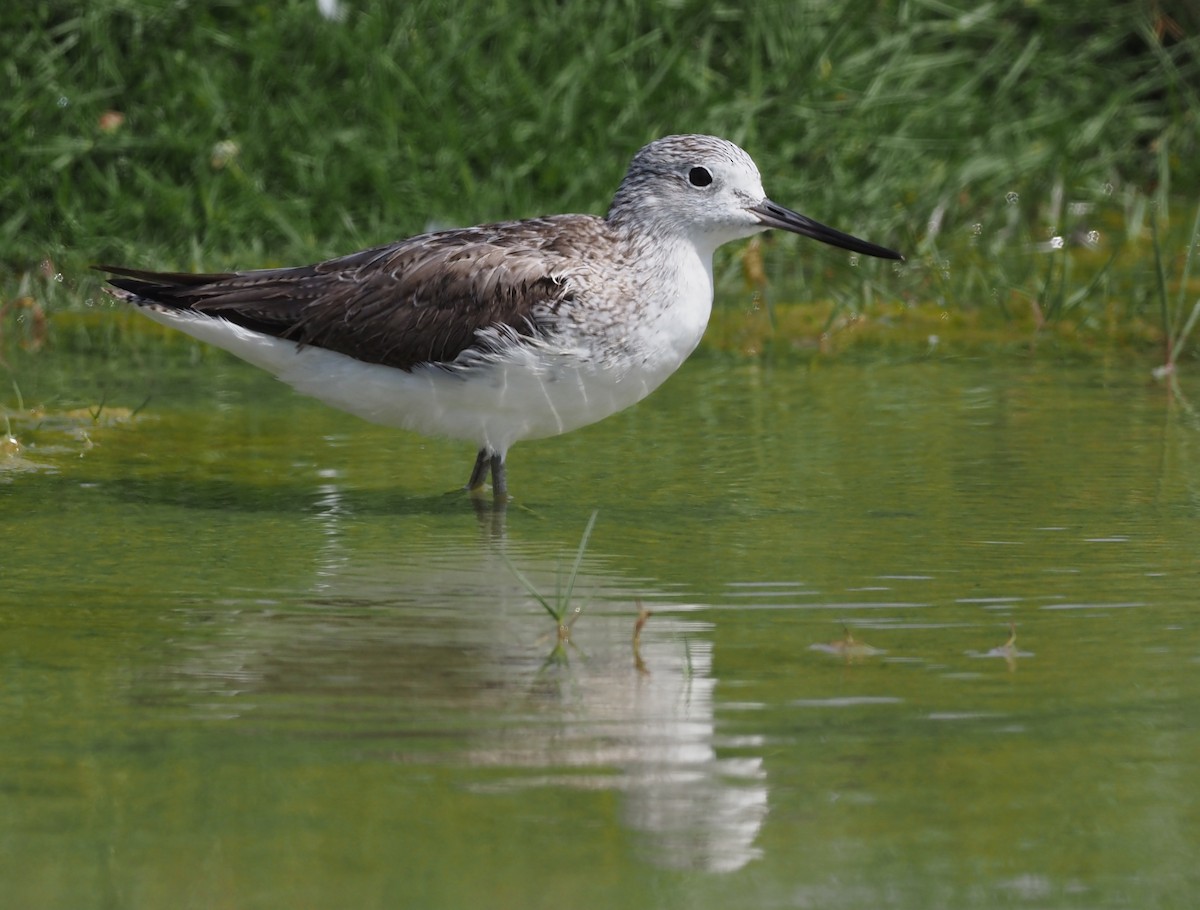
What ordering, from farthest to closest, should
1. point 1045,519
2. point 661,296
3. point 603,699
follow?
1. point 661,296
2. point 1045,519
3. point 603,699

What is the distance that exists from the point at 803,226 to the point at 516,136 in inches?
128

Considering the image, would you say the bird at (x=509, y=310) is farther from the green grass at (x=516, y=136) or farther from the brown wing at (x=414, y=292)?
the green grass at (x=516, y=136)

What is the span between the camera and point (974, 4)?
35.1 feet

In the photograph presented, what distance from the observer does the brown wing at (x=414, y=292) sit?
20.0 ft

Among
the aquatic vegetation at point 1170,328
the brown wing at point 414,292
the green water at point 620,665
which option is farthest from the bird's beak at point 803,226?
the aquatic vegetation at point 1170,328

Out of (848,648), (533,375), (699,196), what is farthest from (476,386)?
(848,648)

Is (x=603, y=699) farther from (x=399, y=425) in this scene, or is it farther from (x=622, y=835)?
(x=399, y=425)

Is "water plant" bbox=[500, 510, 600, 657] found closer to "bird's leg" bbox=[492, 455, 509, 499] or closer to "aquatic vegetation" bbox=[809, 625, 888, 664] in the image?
"aquatic vegetation" bbox=[809, 625, 888, 664]

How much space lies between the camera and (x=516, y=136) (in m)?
9.47

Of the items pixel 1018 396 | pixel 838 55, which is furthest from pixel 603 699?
pixel 838 55

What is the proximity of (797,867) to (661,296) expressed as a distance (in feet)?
10.4

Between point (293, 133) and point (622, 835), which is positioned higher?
point (293, 133)

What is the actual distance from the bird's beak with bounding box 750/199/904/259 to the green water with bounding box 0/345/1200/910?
24.9 inches

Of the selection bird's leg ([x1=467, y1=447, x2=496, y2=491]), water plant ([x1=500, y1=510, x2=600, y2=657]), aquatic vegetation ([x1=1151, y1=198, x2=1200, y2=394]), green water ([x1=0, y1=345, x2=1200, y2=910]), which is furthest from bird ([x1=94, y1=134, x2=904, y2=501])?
aquatic vegetation ([x1=1151, y1=198, x2=1200, y2=394])
